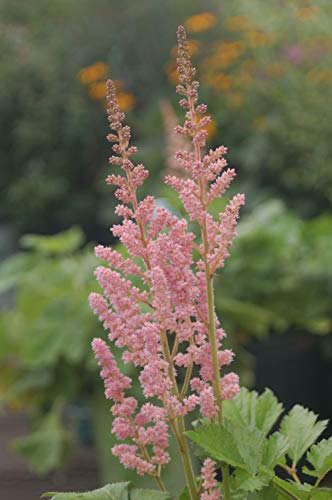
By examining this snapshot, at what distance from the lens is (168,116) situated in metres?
3.65

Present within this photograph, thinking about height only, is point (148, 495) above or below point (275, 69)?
below

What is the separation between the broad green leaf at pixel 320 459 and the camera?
2.67ft

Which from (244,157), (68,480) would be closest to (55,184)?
(244,157)

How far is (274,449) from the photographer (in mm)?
854

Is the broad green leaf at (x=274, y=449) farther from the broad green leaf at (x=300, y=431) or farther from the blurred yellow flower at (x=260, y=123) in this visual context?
the blurred yellow flower at (x=260, y=123)

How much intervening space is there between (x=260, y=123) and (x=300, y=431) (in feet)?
18.1

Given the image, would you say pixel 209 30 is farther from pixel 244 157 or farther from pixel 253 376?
pixel 253 376

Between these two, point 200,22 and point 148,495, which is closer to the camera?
point 148,495

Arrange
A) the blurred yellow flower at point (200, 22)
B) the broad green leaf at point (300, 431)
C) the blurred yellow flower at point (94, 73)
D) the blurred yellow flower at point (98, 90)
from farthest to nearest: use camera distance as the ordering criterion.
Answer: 1. the blurred yellow flower at point (94, 73)
2. the blurred yellow flower at point (98, 90)
3. the blurred yellow flower at point (200, 22)
4. the broad green leaf at point (300, 431)

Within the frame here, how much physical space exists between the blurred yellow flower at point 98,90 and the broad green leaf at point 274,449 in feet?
19.2

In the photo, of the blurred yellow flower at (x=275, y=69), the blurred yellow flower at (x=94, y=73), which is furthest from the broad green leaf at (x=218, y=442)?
the blurred yellow flower at (x=94, y=73)

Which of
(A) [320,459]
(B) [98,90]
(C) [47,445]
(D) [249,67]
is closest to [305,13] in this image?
(D) [249,67]

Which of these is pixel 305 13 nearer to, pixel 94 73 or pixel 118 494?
pixel 94 73

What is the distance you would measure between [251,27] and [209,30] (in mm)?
1017
